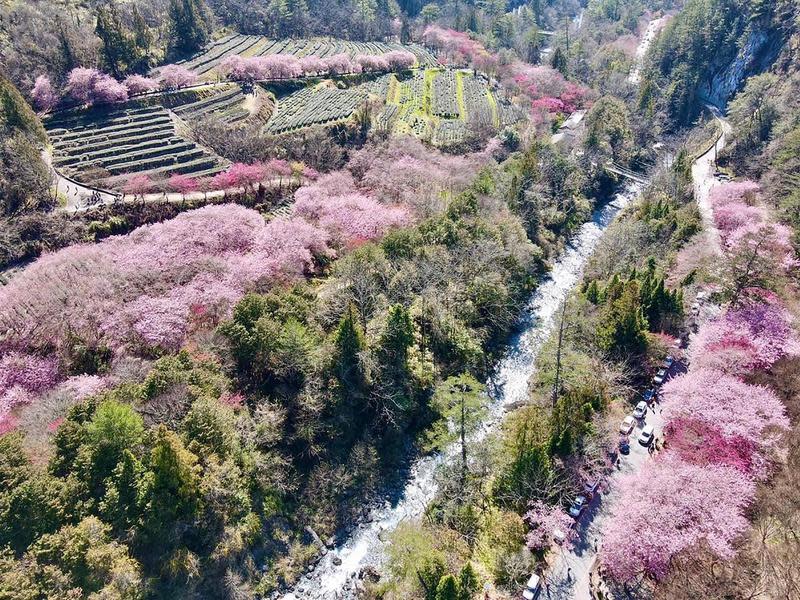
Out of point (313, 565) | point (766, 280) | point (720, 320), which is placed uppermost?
point (766, 280)

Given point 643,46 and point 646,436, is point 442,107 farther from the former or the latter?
point 643,46

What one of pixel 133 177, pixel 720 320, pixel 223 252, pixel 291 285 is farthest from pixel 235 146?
pixel 720 320

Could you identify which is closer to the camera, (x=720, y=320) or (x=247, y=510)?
(x=247, y=510)

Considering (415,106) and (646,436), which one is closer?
(646,436)

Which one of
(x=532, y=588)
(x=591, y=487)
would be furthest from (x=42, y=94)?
(x=532, y=588)

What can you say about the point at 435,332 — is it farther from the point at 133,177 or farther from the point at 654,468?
the point at 133,177

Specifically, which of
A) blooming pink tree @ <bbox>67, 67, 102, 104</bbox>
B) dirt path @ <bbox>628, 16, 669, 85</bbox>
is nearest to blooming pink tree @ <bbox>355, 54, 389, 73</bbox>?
blooming pink tree @ <bbox>67, 67, 102, 104</bbox>
